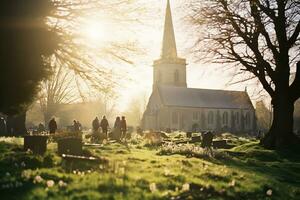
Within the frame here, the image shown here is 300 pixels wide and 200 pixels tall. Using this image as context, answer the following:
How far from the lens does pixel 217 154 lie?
737 inches

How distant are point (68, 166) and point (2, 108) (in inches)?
261

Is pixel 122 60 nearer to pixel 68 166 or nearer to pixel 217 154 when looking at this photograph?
pixel 217 154

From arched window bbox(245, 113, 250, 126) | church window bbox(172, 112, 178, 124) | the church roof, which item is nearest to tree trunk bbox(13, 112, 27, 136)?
the church roof

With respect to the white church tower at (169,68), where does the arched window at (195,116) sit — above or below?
below

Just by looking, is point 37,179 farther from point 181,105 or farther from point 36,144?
point 181,105

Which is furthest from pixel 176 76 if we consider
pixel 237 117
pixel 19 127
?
pixel 19 127

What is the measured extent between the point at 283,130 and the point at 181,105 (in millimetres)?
68668

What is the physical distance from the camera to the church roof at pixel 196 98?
93.6 m

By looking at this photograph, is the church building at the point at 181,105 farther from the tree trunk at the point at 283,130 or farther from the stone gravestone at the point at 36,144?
the stone gravestone at the point at 36,144

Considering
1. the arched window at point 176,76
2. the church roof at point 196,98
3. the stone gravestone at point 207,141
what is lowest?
the stone gravestone at point 207,141

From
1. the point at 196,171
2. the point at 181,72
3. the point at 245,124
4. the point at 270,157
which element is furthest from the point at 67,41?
the point at 245,124

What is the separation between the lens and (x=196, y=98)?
99.2 m

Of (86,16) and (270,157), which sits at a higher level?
(86,16)

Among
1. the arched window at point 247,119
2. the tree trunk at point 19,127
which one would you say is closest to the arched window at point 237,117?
the arched window at point 247,119
